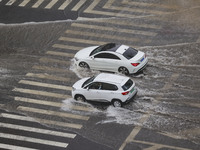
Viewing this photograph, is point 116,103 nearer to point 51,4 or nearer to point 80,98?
point 80,98

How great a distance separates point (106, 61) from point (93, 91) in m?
3.30

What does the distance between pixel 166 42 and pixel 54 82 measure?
7.92 metres

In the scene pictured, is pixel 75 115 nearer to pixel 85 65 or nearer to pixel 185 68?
pixel 85 65

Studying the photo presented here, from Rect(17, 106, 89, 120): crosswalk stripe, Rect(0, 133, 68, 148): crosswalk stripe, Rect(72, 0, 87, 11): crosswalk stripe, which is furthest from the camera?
Rect(72, 0, 87, 11): crosswalk stripe

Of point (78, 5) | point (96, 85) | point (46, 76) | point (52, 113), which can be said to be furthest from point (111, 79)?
point (78, 5)

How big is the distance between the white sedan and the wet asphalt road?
1.98 ft

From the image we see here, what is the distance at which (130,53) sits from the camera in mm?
26969

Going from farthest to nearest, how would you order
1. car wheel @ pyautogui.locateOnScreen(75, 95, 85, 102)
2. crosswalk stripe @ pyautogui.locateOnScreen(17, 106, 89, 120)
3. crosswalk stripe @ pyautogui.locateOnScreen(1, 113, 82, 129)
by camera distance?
car wheel @ pyautogui.locateOnScreen(75, 95, 85, 102), crosswalk stripe @ pyautogui.locateOnScreen(17, 106, 89, 120), crosswalk stripe @ pyautogui.locateOnScreen(1, 113, 82, 129)

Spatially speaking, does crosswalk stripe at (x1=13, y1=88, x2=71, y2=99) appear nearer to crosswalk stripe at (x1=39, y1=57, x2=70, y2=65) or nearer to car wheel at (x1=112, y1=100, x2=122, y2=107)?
car wheel at (x1=112, y1=100, x2=122, y2=107)

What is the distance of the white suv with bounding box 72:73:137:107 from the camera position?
23609 millimetres

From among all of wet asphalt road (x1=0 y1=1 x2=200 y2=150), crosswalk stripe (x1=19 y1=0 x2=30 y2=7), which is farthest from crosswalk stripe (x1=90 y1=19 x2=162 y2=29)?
crosswalk stripe (x1=19 y1=0 x2=30 y2=7)

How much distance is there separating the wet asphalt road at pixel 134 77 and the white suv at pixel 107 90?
1.59 ft

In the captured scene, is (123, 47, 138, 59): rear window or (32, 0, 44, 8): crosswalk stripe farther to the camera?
(32, 0, 44, 8): crosswalk stripe

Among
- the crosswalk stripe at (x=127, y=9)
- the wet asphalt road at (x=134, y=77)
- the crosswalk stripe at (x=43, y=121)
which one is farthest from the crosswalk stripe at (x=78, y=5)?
the crosswalk stripe at (x=43, y=121)
